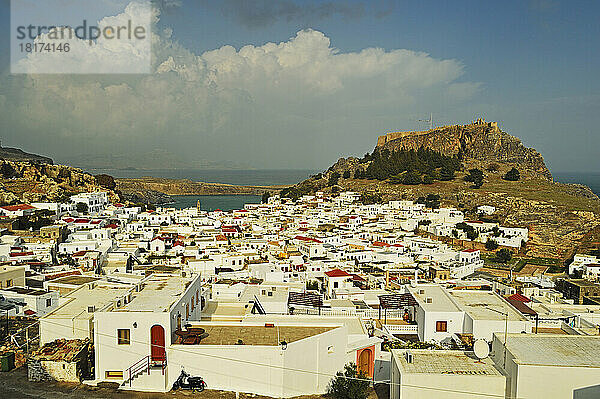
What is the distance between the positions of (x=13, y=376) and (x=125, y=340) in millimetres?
1789

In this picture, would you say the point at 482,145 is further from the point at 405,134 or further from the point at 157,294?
the point at 157,294

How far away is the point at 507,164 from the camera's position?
182ft

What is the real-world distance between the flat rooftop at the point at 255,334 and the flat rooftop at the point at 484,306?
2994mm

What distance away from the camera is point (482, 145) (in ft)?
193

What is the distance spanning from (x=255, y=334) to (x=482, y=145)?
56.3m

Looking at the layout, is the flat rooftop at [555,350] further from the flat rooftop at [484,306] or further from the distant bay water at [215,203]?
the distant bay water at [215,203]

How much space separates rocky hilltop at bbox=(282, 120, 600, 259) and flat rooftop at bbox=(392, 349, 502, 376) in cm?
2600

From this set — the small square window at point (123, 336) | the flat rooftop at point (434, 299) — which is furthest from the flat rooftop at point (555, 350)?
the small square window at point (123, 336)

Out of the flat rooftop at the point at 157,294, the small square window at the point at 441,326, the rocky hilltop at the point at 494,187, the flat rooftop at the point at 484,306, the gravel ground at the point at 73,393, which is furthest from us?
the rocky hilltop at the point at 494,187

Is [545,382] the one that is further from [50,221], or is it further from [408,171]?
[408,171]

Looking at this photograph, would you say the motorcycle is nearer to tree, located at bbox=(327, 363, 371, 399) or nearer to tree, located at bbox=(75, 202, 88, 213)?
tree, located at bbox=(327, 363, 371, 399)

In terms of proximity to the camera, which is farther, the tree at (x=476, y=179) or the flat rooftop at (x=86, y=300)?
the tree at (x=476, y=179)

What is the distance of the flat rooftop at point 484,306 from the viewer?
358 inches

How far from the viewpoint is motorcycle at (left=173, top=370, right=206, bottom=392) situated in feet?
22.9
